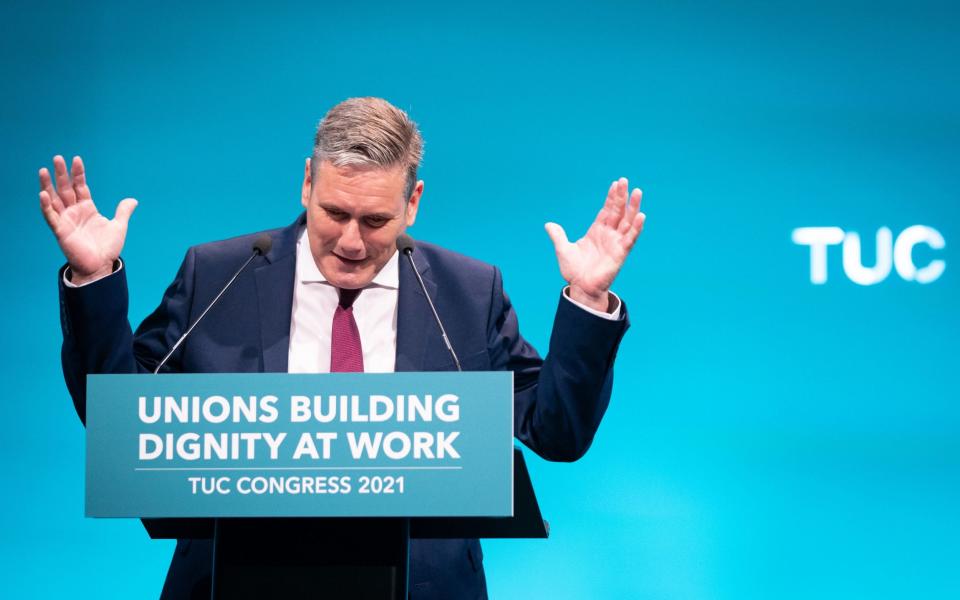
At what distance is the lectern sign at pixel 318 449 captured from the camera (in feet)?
4.37

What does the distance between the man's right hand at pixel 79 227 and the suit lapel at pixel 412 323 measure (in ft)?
1.52

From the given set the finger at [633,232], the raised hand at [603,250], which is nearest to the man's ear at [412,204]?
the raised hand at [603,250]

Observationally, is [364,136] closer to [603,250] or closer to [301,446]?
[603,250]

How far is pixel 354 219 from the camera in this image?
1.88 metres

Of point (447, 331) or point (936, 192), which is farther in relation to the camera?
point (936, 192)

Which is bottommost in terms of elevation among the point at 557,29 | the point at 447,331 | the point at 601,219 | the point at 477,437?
the point at 477,437

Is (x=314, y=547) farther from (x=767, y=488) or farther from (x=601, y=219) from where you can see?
(x=767, y=488)

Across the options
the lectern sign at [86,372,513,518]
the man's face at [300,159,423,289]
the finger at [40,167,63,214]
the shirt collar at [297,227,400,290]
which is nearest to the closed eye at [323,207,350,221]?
the man's face at [300,159,423,289]

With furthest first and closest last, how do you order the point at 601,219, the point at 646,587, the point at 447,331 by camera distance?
the point at 646,587 → the point at 447,331 → the point at 601,219

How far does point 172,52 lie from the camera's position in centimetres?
312

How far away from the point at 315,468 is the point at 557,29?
81.5 inches

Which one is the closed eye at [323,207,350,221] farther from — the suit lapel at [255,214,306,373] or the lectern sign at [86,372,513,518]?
the lectern sign at [86,372,513,518]

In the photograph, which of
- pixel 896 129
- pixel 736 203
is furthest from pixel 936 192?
pixel 736 203

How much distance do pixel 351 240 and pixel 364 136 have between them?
6.7 inches
